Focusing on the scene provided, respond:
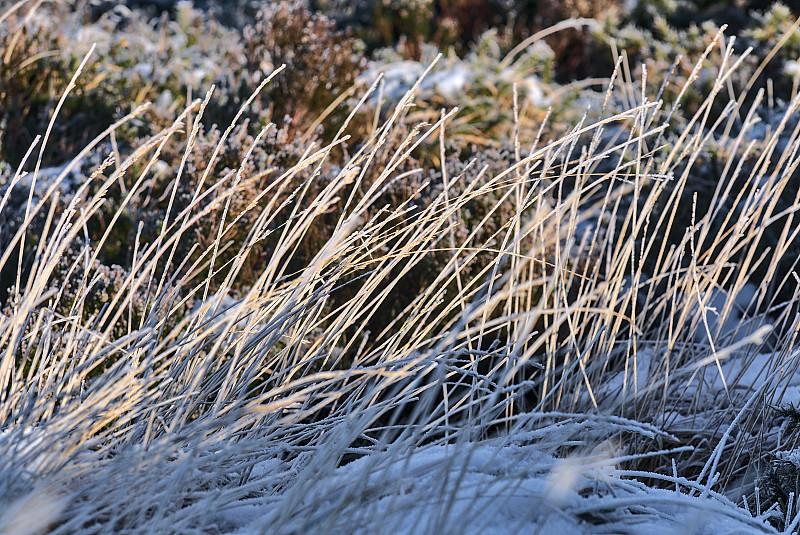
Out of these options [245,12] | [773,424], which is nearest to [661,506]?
[773,424]

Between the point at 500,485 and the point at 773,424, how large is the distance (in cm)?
114

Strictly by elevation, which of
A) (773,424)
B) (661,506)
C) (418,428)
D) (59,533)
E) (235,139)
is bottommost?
(773,424)

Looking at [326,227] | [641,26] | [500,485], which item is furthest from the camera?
[641,26]

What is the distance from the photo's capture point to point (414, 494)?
3.66ft

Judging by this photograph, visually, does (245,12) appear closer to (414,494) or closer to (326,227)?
(326,227)

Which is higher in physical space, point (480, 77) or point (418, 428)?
point (480, 77)

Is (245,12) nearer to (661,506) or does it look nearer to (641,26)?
(641,26)

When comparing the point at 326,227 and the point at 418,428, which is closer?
the point at 418,428

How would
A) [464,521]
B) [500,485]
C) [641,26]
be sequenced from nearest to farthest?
1. [464,521]
2. [500,485]
3. [641,26]

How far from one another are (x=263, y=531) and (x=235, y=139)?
2.09 m

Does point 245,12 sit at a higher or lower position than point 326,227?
higher

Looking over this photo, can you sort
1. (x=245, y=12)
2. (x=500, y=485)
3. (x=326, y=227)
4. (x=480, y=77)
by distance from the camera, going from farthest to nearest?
(x=245, y=12) → (x=480, y=77) → (x=326, y=227) → (x=500, y=485)

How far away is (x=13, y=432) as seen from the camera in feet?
4.08

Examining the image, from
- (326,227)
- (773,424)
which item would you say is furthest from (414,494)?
(326,227)
